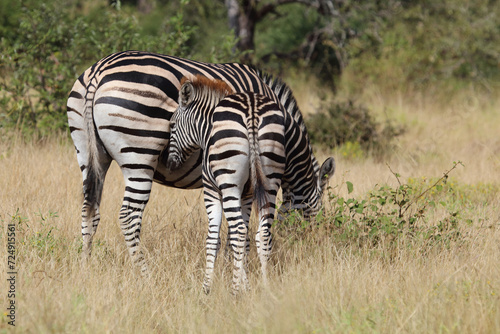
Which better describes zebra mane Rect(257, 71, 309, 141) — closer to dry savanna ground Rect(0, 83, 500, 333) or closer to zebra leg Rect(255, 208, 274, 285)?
dry savanna ground Rect(0, 83, 500, 333)

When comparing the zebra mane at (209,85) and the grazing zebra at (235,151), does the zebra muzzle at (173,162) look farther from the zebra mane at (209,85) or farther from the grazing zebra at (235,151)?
the zebra mane at (209,85)

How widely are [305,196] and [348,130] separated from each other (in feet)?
16.1

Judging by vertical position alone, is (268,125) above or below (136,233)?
above

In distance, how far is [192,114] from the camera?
437cm

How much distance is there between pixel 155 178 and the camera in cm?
491

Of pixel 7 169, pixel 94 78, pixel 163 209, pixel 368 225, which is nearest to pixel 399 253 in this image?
Answer: pixel 368 225

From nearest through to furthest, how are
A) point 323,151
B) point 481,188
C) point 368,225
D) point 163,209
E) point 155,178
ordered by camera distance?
1. point 155,178
2. point 368,225
3. point 163,209
4. point 481,188
5. point 323,151

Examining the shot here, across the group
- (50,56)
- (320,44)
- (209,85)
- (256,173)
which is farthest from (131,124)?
(320,44)

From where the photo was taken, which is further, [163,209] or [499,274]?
[163,209]

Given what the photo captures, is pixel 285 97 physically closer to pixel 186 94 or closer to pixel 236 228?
pixel 186 94

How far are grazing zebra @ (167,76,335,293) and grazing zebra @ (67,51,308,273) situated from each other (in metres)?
0.17

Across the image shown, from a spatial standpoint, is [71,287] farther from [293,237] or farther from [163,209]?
[163,209]

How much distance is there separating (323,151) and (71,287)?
245 inches

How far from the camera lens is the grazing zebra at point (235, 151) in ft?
13.1
